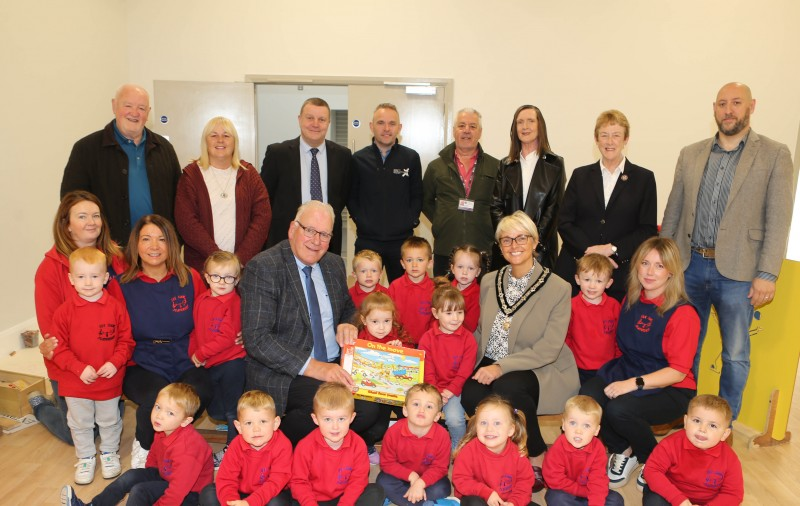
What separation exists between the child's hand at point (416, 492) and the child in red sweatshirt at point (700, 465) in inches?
42.1

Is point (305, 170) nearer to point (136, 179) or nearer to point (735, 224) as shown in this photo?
point (136, 179)

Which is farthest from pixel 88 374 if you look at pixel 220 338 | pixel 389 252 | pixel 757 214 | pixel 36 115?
pixel 757 214

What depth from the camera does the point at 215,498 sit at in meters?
2.52

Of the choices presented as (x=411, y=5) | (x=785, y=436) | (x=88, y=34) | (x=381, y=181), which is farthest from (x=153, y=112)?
(x=785, y=436)

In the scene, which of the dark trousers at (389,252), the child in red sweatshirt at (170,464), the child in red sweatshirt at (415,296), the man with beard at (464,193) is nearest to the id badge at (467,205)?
the man with beard at (464,193)

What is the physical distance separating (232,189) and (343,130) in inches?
248

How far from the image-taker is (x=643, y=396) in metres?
3.02

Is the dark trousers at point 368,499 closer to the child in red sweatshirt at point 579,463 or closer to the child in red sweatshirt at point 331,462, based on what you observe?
the child in red sweatshirt at point 331,462

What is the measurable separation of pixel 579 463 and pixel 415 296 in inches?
60.3

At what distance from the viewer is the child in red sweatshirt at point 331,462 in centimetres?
249

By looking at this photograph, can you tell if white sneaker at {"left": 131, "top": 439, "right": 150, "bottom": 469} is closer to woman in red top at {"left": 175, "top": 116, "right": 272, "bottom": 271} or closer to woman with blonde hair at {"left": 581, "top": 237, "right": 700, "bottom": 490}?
woman in red top at {"left": 175, "top": 116, "right": 272, "bottom": 271}

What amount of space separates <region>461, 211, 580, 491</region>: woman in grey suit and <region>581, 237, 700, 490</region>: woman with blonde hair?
0.23m

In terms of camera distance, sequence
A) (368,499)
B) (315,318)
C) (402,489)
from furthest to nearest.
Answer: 1. (315,318)
2. (402,489)
3. (368,499)

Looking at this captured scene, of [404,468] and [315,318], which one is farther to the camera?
[315,318]
